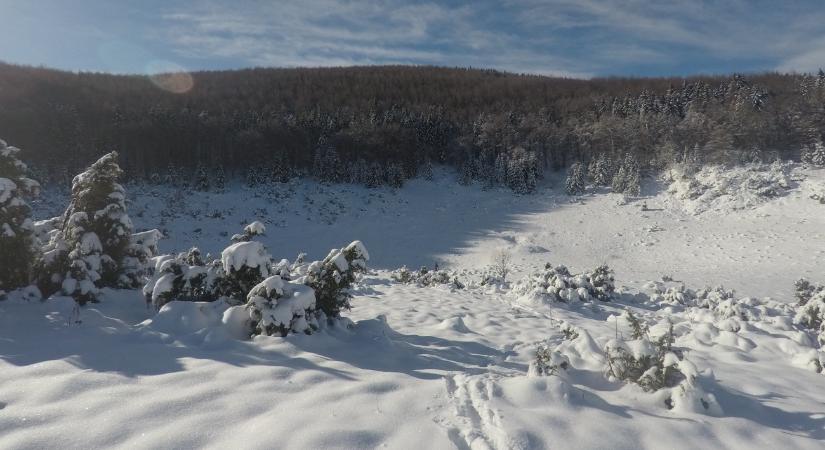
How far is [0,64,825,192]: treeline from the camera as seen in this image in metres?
39.3

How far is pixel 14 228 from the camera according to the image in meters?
6.56

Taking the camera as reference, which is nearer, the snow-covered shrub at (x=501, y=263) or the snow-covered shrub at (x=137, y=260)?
the snow-covered shrub at (x=137, y=260)

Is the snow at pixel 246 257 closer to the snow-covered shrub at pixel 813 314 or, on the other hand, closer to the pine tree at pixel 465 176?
the snow-covered shrub at pixel 813 314

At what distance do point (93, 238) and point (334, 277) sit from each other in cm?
461

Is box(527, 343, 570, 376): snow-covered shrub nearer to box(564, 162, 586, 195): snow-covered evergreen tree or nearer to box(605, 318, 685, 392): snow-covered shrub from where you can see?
box(605, 318, 685, 392): snow-covered shrub

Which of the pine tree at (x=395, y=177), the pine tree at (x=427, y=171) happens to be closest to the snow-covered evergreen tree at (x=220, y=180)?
the pine tree at (x=395, y=177)

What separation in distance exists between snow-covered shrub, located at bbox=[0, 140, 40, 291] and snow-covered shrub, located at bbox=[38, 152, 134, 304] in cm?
26

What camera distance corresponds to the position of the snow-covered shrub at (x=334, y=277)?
6.15 metres

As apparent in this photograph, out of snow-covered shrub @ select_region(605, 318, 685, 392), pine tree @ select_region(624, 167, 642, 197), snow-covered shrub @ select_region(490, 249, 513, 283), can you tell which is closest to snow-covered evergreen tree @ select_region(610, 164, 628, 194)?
pine tree @ select_region(624, 167, 642, 197)

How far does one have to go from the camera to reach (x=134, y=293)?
766 cm

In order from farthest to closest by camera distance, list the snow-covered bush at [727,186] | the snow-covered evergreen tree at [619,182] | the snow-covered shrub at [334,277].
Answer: the snow-covered evergreen tree at [619,182] < the snow-covered bush at [727,186] < the snow-covered shrub at [334,277]

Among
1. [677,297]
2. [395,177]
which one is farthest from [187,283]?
[395,177]

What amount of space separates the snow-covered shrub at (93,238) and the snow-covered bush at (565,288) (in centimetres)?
938

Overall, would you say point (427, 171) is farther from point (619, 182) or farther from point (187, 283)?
point (187, 283)
